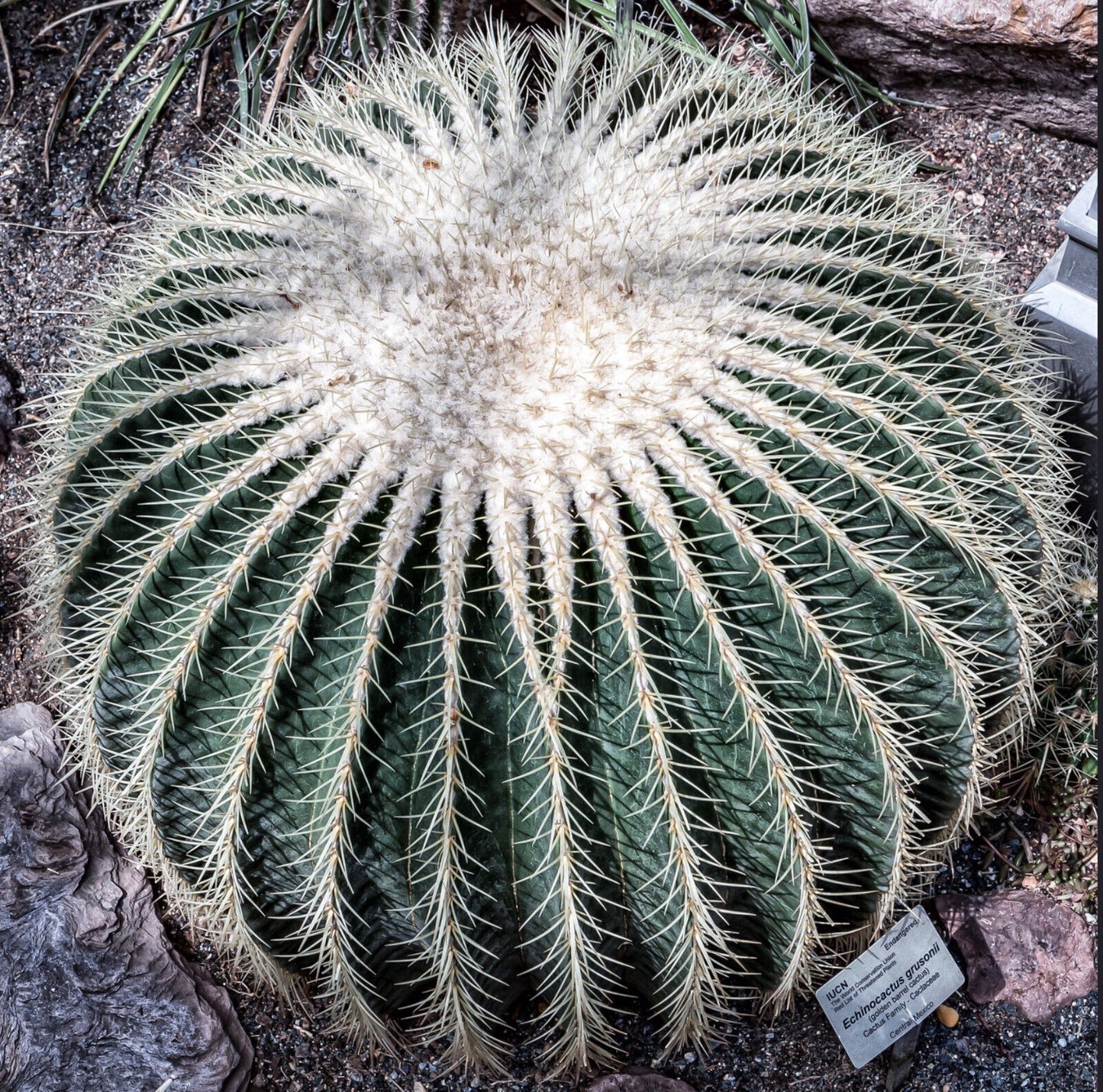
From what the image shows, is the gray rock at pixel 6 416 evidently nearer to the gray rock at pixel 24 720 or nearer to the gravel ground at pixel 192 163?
the gravel ground at pixel 192 163

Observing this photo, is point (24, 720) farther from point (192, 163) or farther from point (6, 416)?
point (192, 163)

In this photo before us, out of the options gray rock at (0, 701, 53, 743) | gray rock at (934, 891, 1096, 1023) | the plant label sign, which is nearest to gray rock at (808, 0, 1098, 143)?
Result: gray rock at (934, 891, 1096, 1023)

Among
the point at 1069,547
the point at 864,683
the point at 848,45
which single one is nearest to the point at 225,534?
the point at 864,683

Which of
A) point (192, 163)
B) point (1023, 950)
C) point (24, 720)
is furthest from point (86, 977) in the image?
point (192, 163)

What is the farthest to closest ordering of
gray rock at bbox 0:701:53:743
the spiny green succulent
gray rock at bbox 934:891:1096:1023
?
gray rock at bbox 0:701:53:743 < gray rock at bbox 934:891:1096:1023 < the spiny green succulent

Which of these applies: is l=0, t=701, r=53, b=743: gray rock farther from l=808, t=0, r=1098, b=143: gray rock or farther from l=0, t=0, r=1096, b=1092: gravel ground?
l=808, t=0, r=1098, b=143: gray rock

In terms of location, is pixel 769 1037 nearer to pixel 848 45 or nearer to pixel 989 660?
pixel 989 660
